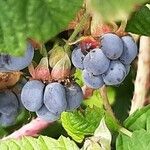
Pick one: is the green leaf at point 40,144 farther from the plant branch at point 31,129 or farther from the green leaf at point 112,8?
the green leaf at point 112,8

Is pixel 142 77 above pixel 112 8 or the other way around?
the other way around

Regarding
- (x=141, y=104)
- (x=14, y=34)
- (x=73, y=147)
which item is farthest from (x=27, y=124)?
(x=14, y=34)

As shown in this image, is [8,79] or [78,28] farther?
[8,79]

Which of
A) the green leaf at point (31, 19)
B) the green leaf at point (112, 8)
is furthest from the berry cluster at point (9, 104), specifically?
the green leaf at point (112, 8)

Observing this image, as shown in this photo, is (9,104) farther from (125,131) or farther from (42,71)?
(125,131)

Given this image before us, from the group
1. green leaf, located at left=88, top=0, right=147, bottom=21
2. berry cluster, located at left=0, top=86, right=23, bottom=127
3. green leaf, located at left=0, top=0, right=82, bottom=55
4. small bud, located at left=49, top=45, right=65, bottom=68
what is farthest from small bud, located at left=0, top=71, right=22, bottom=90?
green leaf, located at left=88, top=0, right=147, bottom=21

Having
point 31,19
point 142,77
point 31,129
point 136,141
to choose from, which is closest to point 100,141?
point 136,141

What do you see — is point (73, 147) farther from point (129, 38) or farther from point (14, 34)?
point (14, 34)
